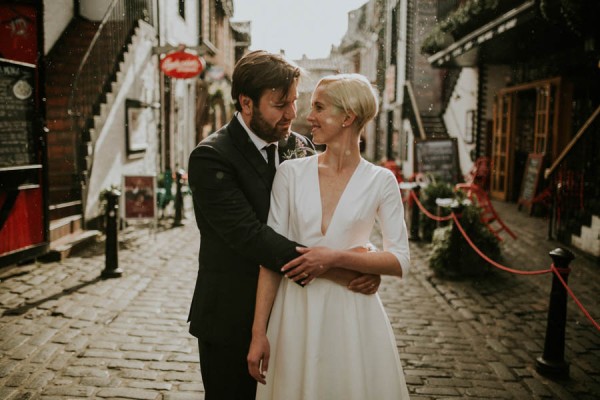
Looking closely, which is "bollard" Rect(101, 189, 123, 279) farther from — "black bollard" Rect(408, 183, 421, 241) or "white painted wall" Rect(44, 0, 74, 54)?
"white painted wall" Rect(44, 0, 74, 54)

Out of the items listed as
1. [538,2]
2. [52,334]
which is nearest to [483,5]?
[538,2]

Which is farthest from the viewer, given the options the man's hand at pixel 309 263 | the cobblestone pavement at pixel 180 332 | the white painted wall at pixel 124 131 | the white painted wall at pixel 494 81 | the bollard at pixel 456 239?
the white painted wall at pixel 494 81

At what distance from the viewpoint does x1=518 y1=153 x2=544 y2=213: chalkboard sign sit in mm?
11359

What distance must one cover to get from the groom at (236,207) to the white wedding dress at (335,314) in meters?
0.11

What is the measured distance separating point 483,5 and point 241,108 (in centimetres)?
1161

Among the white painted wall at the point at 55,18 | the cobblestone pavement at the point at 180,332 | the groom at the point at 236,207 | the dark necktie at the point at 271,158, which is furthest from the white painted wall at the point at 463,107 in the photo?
the groom at the point at 236,207

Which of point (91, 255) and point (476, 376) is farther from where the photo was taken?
point (91, 255)

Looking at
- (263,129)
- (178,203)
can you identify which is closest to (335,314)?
(263,129)

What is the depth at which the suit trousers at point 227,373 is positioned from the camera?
2.28m

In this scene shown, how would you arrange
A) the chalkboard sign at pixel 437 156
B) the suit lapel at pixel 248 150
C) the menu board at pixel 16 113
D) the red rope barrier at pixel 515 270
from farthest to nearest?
the chalkboard sign at pixel 437 156 < the menu board at pixel 16 113 < the red rope barrier at pixel 515 270 < the suit lapel at pixel 248 150

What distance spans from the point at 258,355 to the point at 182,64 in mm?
11159

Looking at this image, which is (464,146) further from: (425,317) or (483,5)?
(425,317)

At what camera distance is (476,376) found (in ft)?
13.3

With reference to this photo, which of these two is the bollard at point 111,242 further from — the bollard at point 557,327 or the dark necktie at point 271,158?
the bollard at point 557,327
